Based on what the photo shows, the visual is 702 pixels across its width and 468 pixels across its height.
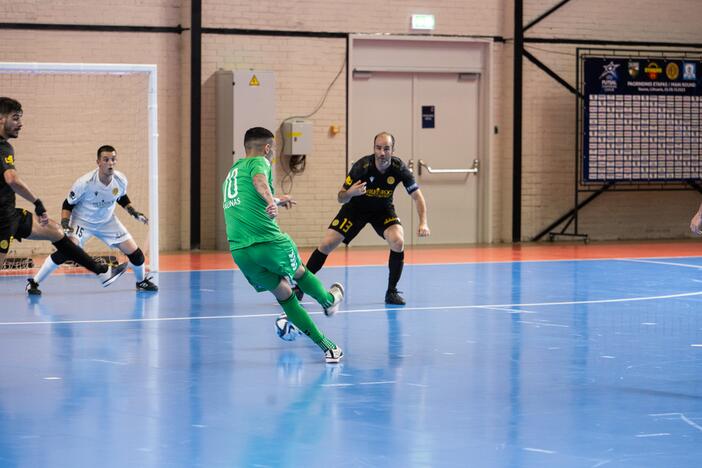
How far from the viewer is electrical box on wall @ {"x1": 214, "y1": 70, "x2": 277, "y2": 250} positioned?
1884cm

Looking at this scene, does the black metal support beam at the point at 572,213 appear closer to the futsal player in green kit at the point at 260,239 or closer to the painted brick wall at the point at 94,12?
the painted brick wall at the point at 94,12

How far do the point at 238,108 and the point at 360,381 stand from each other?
11.5 metres

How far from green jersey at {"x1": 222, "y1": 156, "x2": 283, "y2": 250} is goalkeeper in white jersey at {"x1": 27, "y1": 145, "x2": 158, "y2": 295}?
498 centimetres

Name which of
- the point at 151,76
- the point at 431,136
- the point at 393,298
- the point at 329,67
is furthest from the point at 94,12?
the point at 393,298

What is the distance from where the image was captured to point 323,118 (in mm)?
20000

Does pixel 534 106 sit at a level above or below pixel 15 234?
above

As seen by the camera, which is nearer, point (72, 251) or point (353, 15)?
point (72, 251)

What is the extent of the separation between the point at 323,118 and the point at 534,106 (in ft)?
14.4

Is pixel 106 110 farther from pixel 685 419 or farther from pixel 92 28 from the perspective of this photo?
pixel 685 419

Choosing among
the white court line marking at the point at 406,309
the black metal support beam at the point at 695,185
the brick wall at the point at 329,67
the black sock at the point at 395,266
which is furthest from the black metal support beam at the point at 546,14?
the black sock at the point at 395,266

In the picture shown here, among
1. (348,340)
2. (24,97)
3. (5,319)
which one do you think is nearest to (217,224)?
(24,97)

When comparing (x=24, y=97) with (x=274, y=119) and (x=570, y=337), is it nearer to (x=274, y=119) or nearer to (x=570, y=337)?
(x=274, y=119)

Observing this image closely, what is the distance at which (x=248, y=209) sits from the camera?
28.2 ft

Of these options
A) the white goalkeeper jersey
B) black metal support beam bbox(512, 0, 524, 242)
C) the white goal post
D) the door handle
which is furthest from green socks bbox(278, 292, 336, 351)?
black metal support beam bbox(512, 0, 524, 242)
